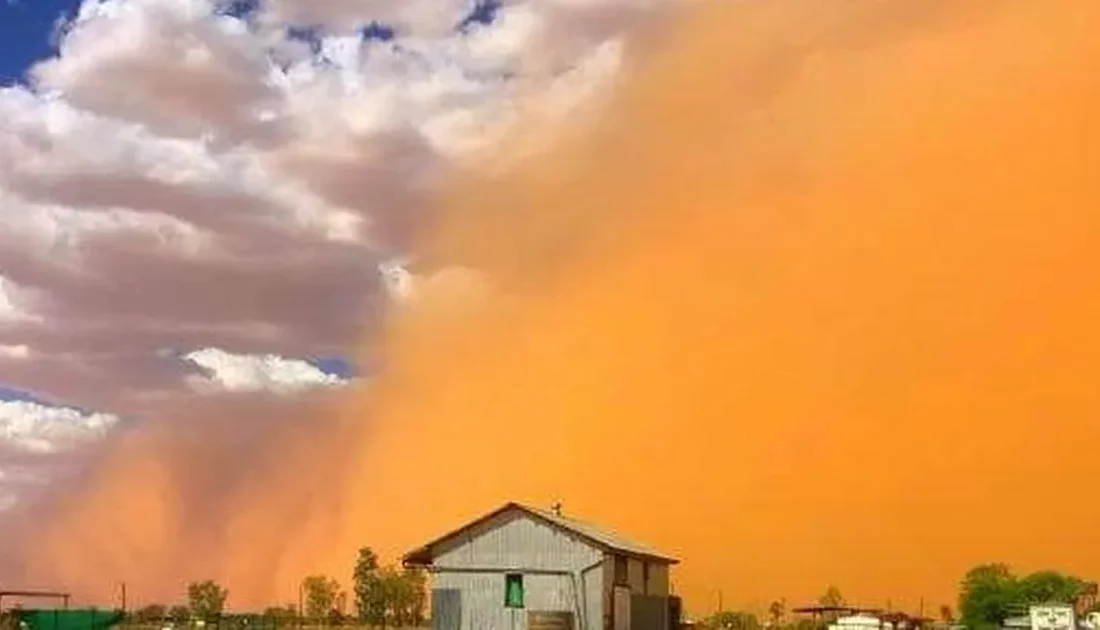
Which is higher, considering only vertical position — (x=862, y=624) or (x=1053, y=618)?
(x=1053, y=618)

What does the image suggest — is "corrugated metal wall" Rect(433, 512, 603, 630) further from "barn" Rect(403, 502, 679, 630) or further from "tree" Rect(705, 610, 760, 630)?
"tree" Rect(705, 610, 760, 630)

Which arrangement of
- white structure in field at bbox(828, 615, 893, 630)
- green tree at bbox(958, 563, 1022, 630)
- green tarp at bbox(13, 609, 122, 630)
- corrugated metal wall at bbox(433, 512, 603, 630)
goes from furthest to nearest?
1. green tree at bbox(958, 563, 1022, 630)
2. white structure in field at bbox(828, 615, 893, 630)
3. green tarp at bbox(13, 609, 122, 630)
4. corrugated metal wall at bbox(433, 512, 603, 630)

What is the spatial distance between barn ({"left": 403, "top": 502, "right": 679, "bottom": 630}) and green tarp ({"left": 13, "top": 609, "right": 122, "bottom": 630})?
514 inches

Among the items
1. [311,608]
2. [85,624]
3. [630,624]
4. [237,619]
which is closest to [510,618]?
[630,624]

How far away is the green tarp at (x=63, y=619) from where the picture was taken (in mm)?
53219

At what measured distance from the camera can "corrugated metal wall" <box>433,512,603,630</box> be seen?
48625mm

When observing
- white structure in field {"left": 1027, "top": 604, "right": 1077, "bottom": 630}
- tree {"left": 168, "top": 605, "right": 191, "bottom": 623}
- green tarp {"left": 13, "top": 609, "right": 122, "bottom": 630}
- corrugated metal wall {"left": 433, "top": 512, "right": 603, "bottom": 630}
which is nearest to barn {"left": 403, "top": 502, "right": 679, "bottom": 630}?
corrugated metal wall {"left": 433, "top": 512, "right": 603, "bottom": 630}

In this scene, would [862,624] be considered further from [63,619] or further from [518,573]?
[63,619]

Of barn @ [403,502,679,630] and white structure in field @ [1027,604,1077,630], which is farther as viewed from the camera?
white structure in field @ [1027,604,1077,630]

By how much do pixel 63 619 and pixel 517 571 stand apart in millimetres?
17986

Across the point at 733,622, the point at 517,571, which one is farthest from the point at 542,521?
the point at 733,622

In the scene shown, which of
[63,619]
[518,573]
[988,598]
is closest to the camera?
[518,573]

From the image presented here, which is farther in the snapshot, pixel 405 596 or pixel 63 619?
pixel 405 596

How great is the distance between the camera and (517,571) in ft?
161
